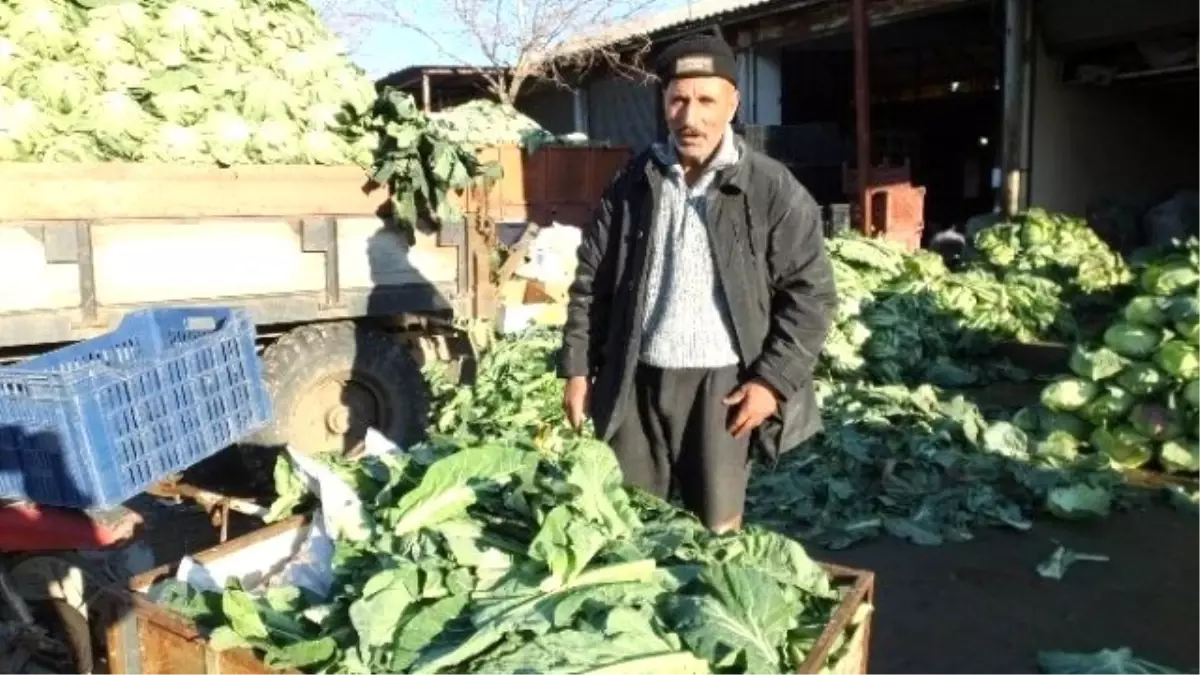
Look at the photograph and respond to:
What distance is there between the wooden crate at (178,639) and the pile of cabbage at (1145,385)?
14.6ft

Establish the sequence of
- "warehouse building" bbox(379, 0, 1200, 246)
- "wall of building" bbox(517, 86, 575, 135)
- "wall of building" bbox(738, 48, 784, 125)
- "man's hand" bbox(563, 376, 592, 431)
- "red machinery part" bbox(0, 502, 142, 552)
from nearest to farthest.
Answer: "red machinery part" bbox(0, 502, 142, 552) < "man's hand" bbox(563, 376, 592, 431) < "warehouse building" bbox(379, 0, 1200, 246) < "wall of building" bbox(738, 48, 784, 125) < "wall of building" bbox(517, 86, 575, 135)

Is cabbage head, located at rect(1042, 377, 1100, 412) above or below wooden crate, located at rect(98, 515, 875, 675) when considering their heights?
below

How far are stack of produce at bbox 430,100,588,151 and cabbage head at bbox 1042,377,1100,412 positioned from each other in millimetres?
5905

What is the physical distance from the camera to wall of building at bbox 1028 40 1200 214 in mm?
12625

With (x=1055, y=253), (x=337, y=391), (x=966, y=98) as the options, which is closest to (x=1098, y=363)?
(x=337, y=391)

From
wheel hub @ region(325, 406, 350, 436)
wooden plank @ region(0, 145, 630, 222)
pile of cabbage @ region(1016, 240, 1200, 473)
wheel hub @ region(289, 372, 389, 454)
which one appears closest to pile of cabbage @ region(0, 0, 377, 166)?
wooden plank @ region(0, 145, 630, 222)

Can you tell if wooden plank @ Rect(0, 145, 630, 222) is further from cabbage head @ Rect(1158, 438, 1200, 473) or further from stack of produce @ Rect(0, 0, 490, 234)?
cabbage head @ Rect(1158, 438, 1200, 473)

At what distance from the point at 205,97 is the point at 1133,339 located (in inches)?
217

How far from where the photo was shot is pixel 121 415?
3.37 m

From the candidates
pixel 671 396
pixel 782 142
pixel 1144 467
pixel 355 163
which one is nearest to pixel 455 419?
pixel 355 163

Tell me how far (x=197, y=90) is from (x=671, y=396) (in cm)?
370

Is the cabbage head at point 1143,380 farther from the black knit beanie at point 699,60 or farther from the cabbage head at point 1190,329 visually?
the black knit beanie at point 699,60

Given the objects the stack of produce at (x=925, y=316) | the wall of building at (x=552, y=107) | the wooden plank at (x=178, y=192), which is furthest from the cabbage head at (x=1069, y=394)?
the wall of building at (x=552, y=107)

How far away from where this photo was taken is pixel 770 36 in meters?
14.7
